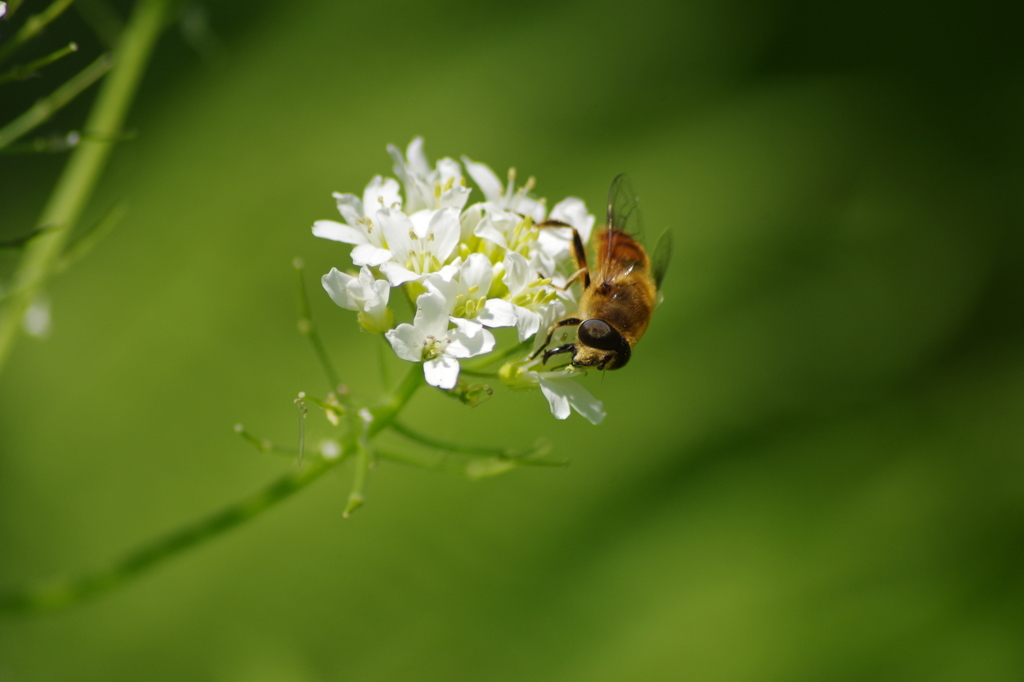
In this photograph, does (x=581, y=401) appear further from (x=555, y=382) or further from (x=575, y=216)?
(x=575, y=216)

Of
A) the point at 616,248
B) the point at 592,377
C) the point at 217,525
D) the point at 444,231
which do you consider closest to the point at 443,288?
the point at 444,231

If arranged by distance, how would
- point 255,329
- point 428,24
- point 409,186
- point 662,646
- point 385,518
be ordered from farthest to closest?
point 428,24 → point 255,329 → point 385,518 → point 662,646 → point 409,186

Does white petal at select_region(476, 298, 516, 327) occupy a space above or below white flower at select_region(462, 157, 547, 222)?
below

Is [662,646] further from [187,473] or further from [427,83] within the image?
[427,83]

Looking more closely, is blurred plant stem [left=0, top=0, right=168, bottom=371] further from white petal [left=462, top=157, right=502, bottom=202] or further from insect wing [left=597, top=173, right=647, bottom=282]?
insect wing [left=597, top=173, right=647, bottom=282]

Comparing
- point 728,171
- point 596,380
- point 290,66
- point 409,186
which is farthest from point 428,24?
point 409,186

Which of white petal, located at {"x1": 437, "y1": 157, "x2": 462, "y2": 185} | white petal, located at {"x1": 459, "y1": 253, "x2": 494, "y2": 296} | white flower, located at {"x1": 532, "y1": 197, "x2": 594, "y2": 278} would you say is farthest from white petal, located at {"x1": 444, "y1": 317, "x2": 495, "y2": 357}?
white petal, located at {"x1": 437, "y1": 157, "x2": 462, "y2": 185}
